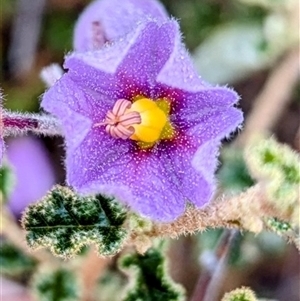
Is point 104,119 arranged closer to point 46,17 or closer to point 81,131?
point 81,131

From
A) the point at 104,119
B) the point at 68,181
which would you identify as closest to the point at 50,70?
the point at 104,119

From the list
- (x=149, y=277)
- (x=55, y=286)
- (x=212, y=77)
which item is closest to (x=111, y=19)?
(x=149, y=277)

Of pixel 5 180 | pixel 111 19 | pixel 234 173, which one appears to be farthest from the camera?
pixel 234 173

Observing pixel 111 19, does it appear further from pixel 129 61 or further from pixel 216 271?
pixel 216 271

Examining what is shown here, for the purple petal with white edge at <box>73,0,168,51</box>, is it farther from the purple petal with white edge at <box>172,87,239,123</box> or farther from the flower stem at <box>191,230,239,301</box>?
the flower stem at <box>191,230,239,301</box>

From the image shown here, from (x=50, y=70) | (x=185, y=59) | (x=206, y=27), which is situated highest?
(x=206, y=27)
